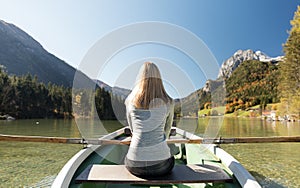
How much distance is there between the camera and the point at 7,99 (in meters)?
44.8

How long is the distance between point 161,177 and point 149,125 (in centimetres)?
48

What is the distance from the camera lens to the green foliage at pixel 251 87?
57500 millimetres

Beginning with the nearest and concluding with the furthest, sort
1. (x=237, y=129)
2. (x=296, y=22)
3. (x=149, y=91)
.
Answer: (x=149, y=91), (x=237, y=129), (x=296, y=22)

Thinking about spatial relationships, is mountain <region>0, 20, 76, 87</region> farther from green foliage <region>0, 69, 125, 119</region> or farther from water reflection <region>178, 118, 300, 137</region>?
water reflection <region>178, 118, 300, 137</region>

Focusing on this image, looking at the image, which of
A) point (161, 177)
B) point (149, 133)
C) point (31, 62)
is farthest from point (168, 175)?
point (31, 62)

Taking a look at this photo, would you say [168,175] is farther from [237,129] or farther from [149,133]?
[237,129]

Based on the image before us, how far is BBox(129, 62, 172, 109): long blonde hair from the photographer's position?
2062 millimetres

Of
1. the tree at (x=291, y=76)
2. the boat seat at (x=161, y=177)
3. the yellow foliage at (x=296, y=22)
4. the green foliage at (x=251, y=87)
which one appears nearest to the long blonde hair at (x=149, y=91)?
the boat seat at (x=161, y=177)

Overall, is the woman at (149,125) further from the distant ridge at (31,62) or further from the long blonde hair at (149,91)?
the distant ridge at (31,62)

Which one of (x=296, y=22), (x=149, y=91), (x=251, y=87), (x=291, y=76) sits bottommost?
(x=149, y=91)

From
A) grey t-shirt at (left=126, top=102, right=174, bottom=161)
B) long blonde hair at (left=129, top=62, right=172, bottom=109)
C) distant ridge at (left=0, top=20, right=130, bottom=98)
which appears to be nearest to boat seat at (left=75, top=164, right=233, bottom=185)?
Answer: grey t-shirt at (left=126, top=102, right=174, bottom=161)

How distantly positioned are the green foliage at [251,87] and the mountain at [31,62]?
84.2m

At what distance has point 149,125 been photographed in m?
2.10

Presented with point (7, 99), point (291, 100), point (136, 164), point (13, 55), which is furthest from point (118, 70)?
point (13, 55)
